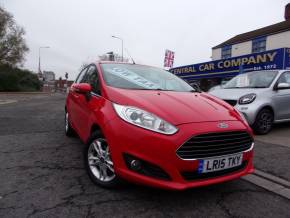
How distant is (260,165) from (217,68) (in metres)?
12.4

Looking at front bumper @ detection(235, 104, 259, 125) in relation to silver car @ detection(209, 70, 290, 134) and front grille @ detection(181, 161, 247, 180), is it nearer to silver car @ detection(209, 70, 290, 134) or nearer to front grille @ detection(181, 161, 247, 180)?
silver car @ detection(209, 70, 290, 134)

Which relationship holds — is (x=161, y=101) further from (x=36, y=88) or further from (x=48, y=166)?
(x=36, y=88)

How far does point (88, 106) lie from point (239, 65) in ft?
39.3

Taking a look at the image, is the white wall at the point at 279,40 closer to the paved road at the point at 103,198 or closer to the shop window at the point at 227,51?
the shop window at the point at 227,51

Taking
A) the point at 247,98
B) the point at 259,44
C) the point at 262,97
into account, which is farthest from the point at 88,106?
the point at 259,44

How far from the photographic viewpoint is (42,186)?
3.05m

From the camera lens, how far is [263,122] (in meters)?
6.09

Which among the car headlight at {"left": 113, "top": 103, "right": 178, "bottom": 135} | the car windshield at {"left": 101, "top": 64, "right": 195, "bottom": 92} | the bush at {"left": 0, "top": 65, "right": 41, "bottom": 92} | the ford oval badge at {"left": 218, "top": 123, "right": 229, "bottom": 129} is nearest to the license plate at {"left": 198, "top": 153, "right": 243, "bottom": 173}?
the ford oval badge at {"left": 218, "top": 123, "right": 229, "bottom": 129}

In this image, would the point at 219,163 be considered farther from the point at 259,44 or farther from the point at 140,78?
the point at 259,44

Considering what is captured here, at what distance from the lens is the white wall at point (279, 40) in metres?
26.8

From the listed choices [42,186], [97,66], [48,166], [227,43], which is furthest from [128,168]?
[227,43]

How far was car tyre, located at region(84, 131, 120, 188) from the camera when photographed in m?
2.89

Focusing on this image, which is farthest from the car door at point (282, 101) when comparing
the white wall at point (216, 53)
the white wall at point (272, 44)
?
the white wall at point (216, 53)

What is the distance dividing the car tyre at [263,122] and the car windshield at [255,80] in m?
0.68
